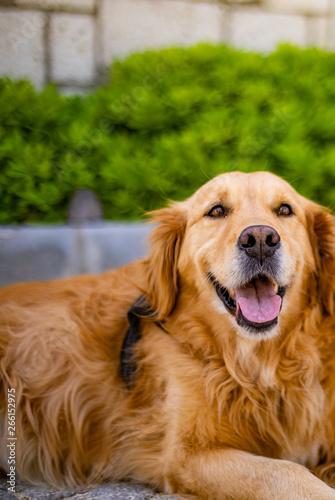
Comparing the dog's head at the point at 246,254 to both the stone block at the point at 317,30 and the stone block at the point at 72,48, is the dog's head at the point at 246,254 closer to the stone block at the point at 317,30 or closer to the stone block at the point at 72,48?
the stone block at the point at 72,48

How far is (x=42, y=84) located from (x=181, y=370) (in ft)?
10.8

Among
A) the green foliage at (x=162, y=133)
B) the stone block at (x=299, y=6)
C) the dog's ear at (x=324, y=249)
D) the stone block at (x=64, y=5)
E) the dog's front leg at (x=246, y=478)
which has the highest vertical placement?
the stone block at (x=299, y=6)

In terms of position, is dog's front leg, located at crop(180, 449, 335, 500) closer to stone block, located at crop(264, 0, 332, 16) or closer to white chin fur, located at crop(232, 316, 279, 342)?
white chin fur, located at crop(232, 316, 279, 342)

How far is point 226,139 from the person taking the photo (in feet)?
13.3

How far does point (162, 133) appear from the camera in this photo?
420 centimetres

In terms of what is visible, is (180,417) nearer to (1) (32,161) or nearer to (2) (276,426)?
(2) (276,426)

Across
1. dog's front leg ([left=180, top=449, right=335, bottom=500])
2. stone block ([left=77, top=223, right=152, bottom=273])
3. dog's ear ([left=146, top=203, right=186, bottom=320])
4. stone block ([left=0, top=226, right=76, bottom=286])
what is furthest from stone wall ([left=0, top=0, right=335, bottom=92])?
dog's front leg ([left=180, top=449, right=335, bottom=500])

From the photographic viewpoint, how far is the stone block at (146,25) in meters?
4.68

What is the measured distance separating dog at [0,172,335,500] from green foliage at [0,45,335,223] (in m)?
1.56

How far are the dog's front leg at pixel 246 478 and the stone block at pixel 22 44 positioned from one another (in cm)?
335

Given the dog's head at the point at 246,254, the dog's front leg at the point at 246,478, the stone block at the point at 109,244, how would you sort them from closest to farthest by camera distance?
1. the dog's front leg at the point at 246,478
2. the dog's head at the point at 246,254
3. the stone block at the point at 109,244

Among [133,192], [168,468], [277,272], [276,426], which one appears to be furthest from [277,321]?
[133,192]

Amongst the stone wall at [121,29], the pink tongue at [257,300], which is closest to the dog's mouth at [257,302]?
the pink tongue at [257,300]

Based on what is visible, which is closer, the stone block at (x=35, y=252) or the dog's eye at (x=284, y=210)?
the dog's eye at (x=284, y=210)
